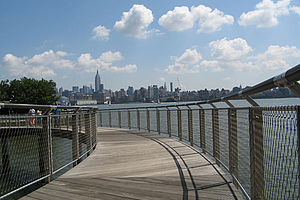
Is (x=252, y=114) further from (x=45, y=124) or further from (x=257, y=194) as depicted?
(x=45, y=124)

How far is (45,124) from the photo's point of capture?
3.91m

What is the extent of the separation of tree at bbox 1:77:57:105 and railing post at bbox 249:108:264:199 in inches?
1726

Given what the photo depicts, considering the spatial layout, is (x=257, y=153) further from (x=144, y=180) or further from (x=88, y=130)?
(x=88, y=130)

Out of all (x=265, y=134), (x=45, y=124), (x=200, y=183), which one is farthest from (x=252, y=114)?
(x=45, y=124)

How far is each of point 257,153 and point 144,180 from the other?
196cm

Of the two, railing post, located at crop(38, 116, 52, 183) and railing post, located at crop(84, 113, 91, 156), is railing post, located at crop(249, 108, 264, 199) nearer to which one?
railing post, located at crop(38, 116, 52, 183)

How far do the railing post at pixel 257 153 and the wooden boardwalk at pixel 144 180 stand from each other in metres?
0.54

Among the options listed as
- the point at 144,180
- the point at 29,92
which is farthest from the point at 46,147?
the point at 29,92

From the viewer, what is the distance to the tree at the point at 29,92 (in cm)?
4222

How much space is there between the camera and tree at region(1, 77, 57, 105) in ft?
139

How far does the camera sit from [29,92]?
1689 inches

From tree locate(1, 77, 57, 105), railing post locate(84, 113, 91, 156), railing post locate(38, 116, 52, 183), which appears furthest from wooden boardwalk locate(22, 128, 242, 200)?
tree locate(1, 77, 57, 105)

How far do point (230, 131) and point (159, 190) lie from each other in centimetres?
124

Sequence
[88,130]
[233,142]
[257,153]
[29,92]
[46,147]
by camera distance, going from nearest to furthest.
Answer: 1. [257,153]
2. [233,142]
3. [46,147]
4. [88,130]
5. [29,92]
